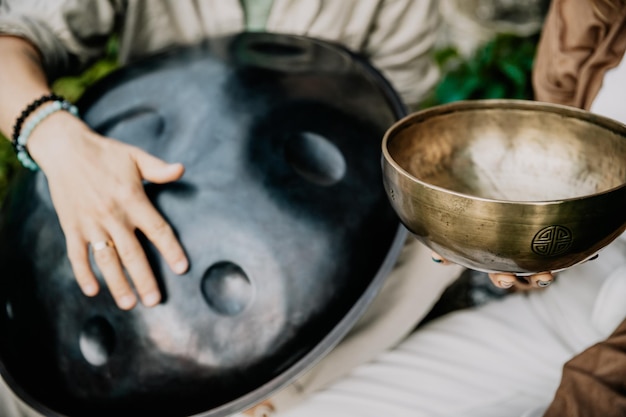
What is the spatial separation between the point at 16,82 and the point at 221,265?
468 mm

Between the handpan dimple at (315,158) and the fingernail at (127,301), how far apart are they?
299 mm

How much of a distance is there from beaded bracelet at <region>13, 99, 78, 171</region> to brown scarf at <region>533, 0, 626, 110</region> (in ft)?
2.70

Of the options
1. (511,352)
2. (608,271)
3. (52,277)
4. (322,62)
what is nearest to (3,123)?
(52,277)

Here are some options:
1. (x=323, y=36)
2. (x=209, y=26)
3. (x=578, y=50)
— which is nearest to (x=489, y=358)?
(x=578, y=50)

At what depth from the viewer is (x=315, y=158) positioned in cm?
89

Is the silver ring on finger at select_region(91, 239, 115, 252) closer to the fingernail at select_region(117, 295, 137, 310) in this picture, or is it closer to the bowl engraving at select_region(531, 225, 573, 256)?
the fingernail at select_region(117, 295, 137, 310)

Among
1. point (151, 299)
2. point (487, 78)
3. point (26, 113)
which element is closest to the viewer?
point (151, 299)

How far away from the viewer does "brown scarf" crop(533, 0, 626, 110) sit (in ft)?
2.99

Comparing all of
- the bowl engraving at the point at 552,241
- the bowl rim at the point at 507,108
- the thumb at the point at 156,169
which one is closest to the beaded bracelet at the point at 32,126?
the thumb at the point at 156,169

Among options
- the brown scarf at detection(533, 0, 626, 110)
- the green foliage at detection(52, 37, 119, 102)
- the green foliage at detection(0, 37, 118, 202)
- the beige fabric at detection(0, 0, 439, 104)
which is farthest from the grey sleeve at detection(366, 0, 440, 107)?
the green foliage at detection(52, 37, 119, 102)

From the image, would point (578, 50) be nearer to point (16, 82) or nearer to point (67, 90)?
point (16, 82)

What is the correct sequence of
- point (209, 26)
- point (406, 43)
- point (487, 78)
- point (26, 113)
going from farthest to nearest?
1. point (487, 78)
2. point (406, 43)
3. point (209, 26)
4. point (26, 113)

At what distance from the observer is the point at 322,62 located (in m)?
1.01

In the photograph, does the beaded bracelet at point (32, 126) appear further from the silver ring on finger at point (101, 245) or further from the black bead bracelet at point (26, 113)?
the silver ring on finger at point (101, 245)
